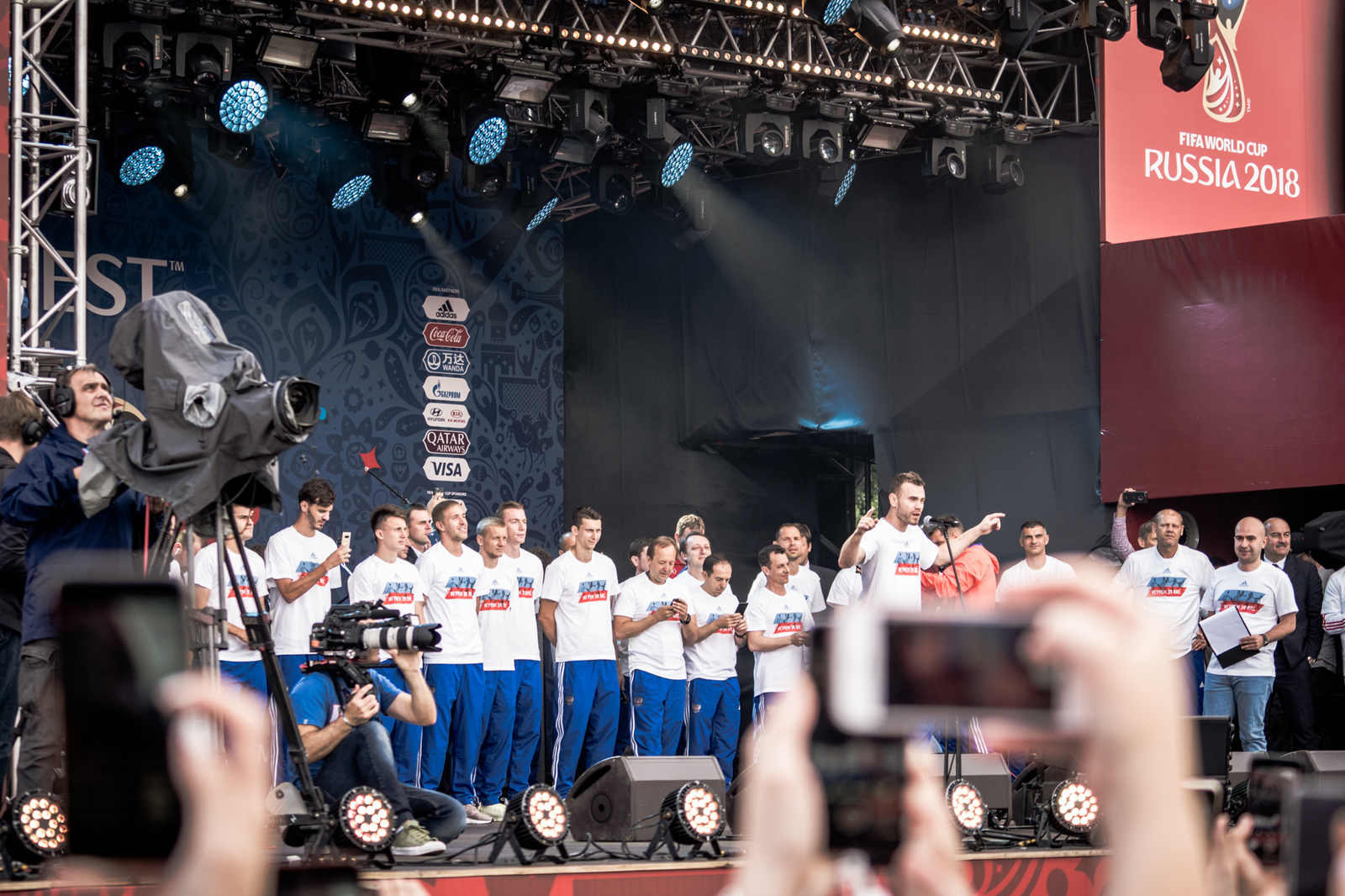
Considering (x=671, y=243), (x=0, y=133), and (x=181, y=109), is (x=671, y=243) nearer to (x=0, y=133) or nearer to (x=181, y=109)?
(x=181, y=109)

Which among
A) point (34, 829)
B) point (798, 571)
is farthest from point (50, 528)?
point (798, 571)

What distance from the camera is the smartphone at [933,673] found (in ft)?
2.09

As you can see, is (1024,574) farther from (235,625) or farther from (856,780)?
(856,780)

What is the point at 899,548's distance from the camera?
7223 millimetres

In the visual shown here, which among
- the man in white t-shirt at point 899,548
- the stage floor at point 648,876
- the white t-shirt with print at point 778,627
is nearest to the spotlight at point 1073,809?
the stage floor at point 648,876

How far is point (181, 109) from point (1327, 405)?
26.8 ft

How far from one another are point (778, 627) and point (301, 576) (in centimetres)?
299

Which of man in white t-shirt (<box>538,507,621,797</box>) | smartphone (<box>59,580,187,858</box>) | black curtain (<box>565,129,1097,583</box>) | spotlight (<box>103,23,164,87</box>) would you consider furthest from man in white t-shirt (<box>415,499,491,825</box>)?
smartphone (<box>59,580,187,858</box>)

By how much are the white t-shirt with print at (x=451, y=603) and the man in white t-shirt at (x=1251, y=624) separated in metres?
4.46

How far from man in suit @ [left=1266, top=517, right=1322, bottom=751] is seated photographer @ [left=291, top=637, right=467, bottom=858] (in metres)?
5.83

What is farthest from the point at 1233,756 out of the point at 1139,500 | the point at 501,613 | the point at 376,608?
the point at 376,608

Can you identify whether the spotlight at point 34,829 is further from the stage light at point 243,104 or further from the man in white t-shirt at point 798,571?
the stage light at point 243,104

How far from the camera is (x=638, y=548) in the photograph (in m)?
9.42

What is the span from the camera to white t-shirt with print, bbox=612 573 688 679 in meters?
8.38
